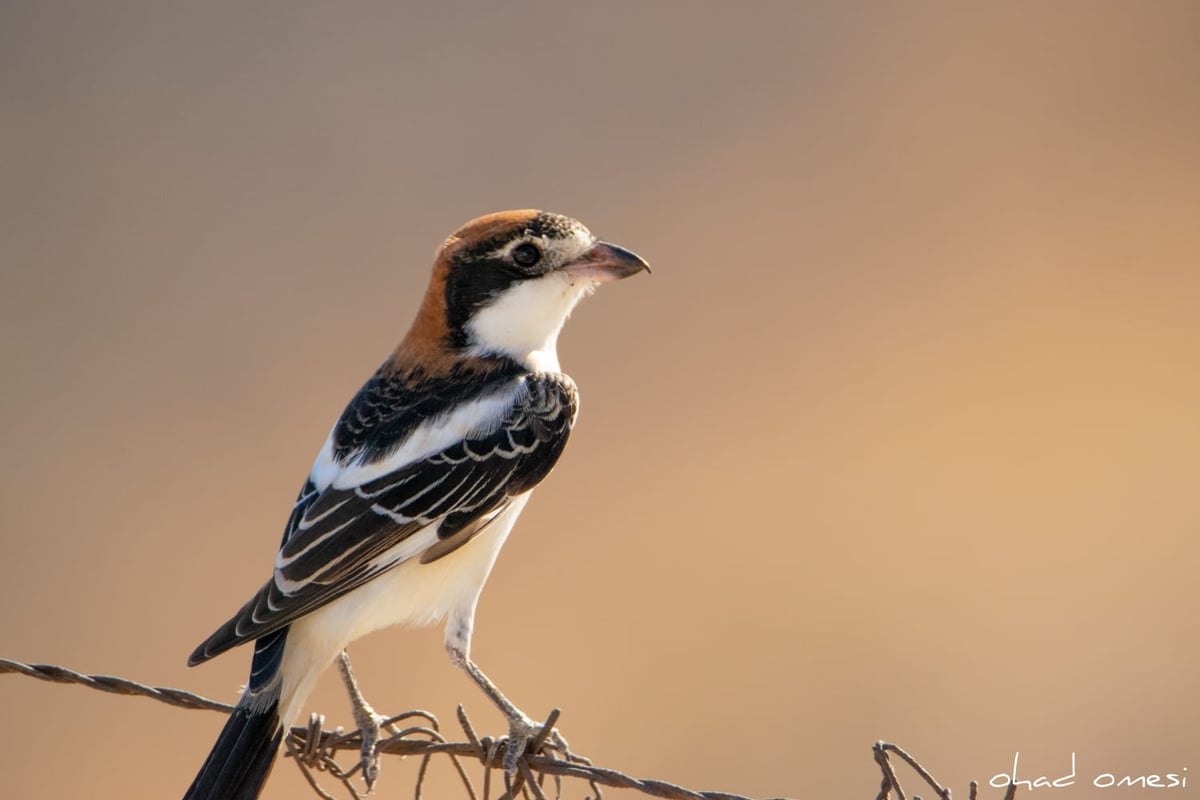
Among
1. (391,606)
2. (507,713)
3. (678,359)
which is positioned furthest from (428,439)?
(678,359)

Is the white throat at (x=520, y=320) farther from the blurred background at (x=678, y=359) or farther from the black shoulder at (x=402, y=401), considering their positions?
the blurred background at (x=678, y=359)

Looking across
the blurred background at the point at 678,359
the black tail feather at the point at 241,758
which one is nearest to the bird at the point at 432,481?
the black tail feather at the point at 241,758

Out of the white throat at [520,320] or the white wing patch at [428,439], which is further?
the white throat at [520,320]

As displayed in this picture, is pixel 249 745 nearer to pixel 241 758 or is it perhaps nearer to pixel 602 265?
pixel 241 758

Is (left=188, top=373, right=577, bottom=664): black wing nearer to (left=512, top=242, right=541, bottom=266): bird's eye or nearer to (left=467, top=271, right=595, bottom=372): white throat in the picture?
(left=467, top=271, right=595, bottom=372): white throat

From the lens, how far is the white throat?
12.1ft

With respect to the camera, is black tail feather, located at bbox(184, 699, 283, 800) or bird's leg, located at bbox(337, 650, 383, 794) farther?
bird's leg, located at bbox(337, 650, 383, 794)

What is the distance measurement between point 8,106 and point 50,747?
478 cm

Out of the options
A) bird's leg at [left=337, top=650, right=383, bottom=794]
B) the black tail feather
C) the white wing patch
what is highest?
the white wing patch

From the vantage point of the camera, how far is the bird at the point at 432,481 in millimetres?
3066

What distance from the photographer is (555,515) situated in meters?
7.06

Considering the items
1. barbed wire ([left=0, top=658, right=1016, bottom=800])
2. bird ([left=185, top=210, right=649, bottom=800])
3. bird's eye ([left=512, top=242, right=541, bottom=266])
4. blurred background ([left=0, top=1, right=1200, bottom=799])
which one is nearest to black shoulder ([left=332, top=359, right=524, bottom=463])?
bird ([left=185, top=210, right=649, bottom=800])

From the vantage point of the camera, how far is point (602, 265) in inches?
146

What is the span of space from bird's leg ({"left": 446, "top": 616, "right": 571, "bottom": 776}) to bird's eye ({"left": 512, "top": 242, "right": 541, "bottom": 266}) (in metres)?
0.95
